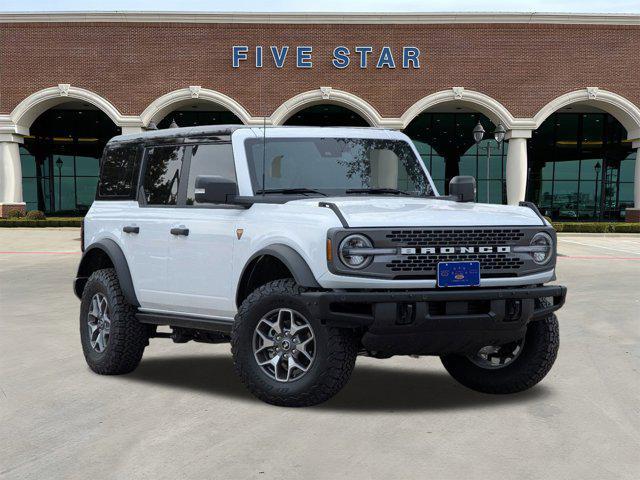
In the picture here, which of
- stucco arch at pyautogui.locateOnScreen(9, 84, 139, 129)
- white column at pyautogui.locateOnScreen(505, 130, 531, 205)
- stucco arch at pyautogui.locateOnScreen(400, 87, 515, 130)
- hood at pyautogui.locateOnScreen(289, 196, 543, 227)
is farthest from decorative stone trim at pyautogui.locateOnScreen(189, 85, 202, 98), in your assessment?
hood at pyautogui.locateOnScreen(289, 196, 543, 227)

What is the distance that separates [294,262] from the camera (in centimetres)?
608

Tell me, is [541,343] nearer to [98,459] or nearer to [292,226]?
[292,226]

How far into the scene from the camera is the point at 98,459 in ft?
16.5

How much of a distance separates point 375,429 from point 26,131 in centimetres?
4241

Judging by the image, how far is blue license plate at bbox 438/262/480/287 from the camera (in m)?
5.98

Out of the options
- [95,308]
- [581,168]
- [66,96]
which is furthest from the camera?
[581,168]

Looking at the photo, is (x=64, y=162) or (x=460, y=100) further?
(x=64, y=162)

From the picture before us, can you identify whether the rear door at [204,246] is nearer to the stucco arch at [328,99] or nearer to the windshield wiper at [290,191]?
the windshield wiper at [290,191]

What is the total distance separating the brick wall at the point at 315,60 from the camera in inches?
1708

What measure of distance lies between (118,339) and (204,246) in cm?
124

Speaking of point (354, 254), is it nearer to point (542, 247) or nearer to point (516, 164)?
point (542, 247)

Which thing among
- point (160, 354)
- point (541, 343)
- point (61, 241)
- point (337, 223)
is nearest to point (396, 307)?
point (337, 223)

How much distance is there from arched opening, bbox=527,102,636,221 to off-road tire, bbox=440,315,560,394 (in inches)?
1893

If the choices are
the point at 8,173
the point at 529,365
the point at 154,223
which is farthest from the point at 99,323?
the point at 8,173
